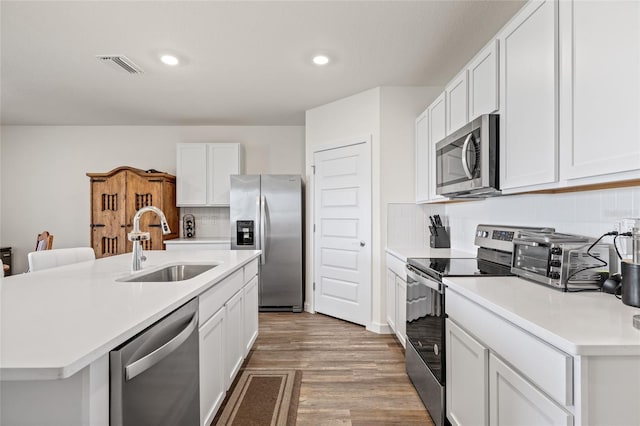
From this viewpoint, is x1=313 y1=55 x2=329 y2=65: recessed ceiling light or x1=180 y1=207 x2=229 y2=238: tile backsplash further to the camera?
x1=180 y1=207 x2=229 y2=238: tile backsplash

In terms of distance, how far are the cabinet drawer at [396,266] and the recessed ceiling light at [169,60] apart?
2.58m

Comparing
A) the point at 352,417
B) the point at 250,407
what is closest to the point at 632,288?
the point at 352,417

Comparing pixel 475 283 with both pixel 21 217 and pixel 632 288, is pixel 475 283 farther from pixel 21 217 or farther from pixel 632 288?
pixel 21 217

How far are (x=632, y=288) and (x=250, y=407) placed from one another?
2.01 metres

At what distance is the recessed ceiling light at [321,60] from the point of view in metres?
2.88

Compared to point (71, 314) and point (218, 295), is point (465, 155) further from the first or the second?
point (71, 314)

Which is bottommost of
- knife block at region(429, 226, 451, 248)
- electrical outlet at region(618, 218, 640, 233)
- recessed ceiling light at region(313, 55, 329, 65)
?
knife block at region(429, 226, 451, 248)

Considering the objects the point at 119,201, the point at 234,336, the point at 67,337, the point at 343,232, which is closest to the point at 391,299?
the point at 343,232

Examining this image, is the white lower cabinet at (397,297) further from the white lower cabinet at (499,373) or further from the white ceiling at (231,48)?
the white ceiling at (231,48)

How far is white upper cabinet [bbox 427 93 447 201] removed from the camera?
2.71 metres

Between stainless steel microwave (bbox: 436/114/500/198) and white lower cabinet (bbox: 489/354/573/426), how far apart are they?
103cm

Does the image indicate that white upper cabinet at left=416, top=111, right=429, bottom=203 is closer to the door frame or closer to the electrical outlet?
the door frame

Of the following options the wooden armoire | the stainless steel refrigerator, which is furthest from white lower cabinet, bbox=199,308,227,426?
the wooden armoire

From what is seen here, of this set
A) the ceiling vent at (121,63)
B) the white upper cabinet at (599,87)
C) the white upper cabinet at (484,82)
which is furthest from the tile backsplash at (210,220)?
the white upper cabinet at (599,87)
